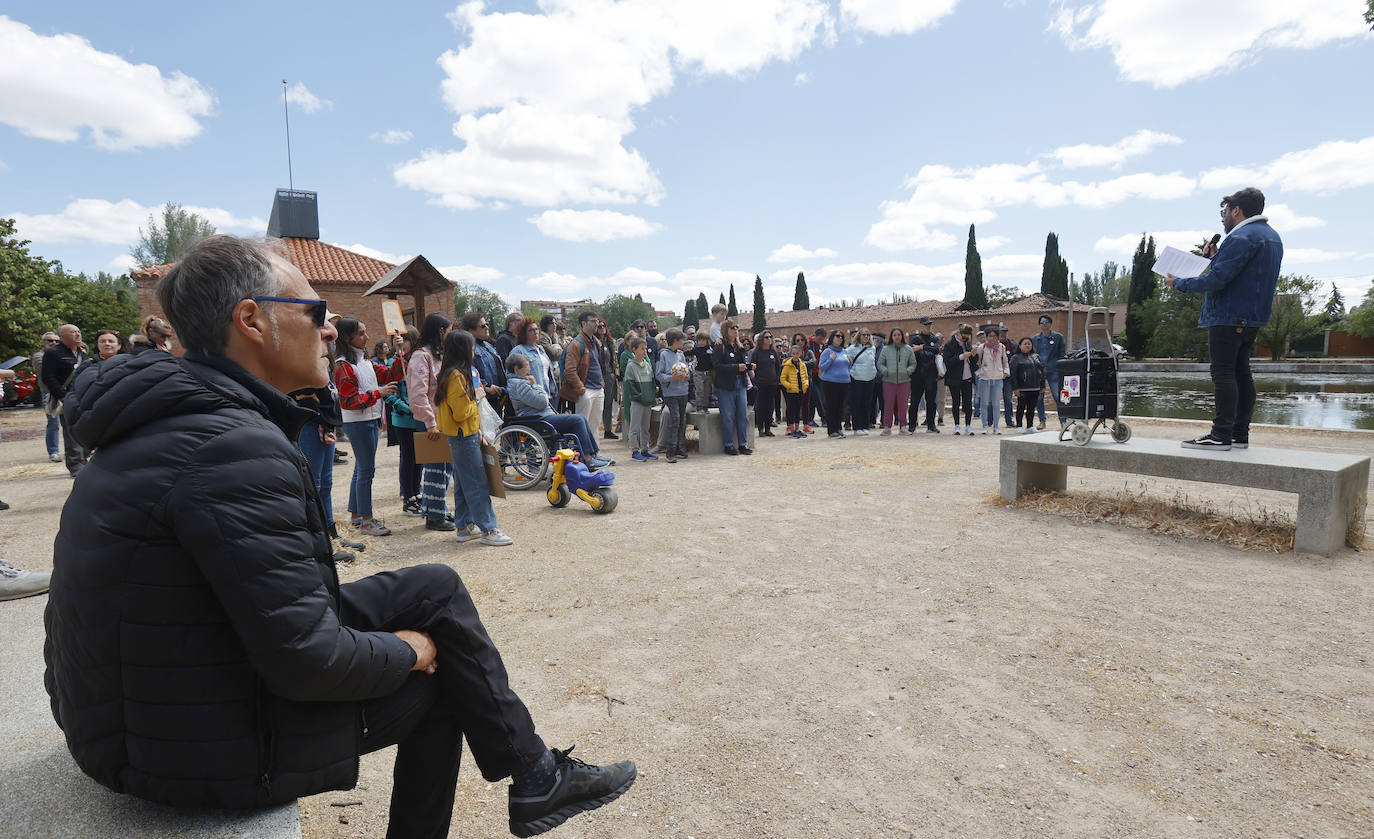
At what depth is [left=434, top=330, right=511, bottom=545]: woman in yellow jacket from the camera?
562 centimetres

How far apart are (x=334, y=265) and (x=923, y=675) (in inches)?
1269

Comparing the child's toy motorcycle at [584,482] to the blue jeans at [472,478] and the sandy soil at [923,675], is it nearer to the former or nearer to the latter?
the sandy soil at [923,675]

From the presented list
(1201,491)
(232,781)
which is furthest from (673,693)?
(1201,491)

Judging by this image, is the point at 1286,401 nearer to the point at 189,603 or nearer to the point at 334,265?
the point at 189,603

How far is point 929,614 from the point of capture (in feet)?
13.7

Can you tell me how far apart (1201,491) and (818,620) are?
17.7ft

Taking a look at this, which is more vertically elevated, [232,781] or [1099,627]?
[232,781]

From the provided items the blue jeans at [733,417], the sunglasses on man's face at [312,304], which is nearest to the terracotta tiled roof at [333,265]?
the blue jeans at [733,417]

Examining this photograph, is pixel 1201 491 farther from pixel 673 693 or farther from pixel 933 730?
pixel 673 693

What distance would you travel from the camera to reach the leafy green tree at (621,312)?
99.6 metres

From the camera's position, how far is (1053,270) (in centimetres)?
6812

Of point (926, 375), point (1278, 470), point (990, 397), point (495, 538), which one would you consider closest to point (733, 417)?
point (926, 375)

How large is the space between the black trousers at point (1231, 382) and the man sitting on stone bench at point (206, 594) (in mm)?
6366

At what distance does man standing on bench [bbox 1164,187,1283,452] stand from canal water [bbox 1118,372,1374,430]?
5.16 metres
